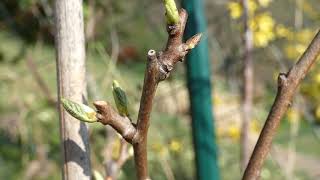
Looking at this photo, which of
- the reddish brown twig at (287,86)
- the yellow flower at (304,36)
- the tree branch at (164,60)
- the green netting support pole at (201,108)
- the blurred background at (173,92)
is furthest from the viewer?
the yellow flower at (304,36)

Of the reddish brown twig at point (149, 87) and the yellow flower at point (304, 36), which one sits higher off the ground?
the yellow flower at point (304, 36)

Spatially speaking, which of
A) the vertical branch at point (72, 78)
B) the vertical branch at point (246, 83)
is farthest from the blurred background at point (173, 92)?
the vertical branch at point (72, 78)

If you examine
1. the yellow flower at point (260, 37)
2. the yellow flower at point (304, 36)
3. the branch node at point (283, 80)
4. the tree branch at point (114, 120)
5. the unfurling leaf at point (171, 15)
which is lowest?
the tree branch at point (114, 120)

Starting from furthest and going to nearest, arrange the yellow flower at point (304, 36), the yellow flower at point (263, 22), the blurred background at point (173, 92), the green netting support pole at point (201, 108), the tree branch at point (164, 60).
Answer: the yellow flower at point (304, 36) < the blurred background at point (173, 92) < the yellow flower at point (263, 22) < the green netting support pole at point (201, 108) < the tree branch at point (164, 60)

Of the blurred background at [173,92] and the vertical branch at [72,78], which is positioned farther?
the blurred background at [173,92]

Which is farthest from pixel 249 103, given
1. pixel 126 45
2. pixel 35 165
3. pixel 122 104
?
pixel 126 45

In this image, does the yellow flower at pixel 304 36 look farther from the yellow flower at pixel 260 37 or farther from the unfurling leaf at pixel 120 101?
the unfurling leaf at pixel 120 101

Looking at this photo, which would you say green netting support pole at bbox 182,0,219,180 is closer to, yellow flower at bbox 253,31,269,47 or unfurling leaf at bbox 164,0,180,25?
yellow flower at bbox 253,31,269,47
